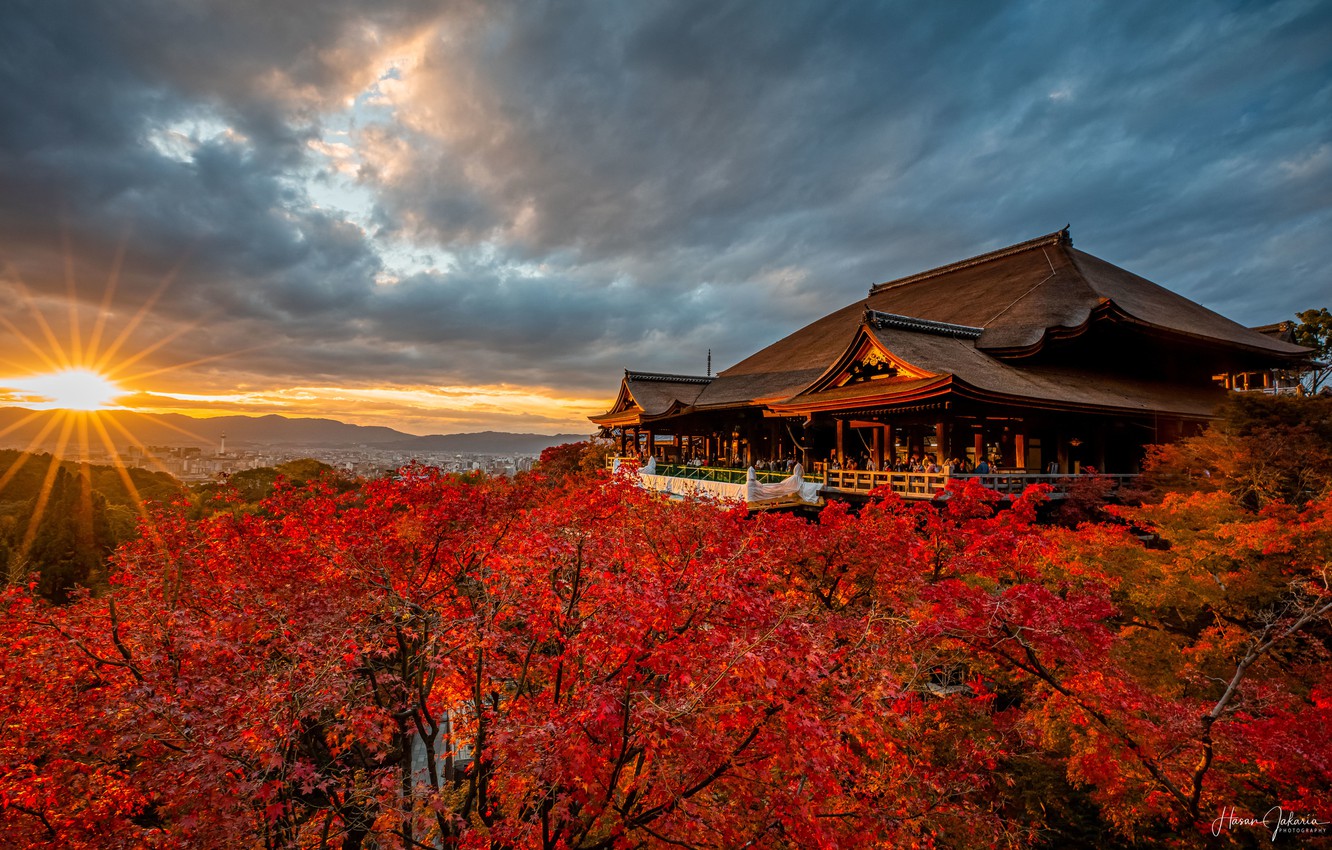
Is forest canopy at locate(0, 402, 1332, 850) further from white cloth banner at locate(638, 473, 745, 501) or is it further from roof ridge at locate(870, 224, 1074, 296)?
roof ridge at locate(870, 224, 1074, 296)

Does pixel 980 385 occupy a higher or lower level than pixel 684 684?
higher

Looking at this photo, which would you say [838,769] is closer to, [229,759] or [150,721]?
[229,759]

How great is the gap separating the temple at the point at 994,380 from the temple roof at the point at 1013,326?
0.11 metres

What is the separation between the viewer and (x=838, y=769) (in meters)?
6.11

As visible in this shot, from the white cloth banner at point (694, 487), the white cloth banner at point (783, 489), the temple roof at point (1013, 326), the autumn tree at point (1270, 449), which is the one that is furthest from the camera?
the temple roof at point (1013, 326)

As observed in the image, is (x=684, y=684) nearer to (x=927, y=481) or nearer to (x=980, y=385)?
(x=927, y=481)

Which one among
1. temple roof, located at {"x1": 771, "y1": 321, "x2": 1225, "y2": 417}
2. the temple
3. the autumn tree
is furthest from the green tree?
the autumn tree

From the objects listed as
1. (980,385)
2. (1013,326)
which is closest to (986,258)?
(1013,326)

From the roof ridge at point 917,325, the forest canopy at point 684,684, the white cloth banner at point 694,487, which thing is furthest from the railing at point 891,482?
the roof ridge at point 917,325

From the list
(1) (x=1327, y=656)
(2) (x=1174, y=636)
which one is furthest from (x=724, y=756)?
(1) (x=1327, y=656)

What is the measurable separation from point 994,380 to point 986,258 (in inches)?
794

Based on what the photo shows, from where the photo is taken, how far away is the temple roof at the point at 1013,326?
18.6m

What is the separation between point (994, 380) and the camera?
16375 millimetres

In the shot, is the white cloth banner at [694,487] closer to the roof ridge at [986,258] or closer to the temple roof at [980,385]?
the temple roof at [980,385]
